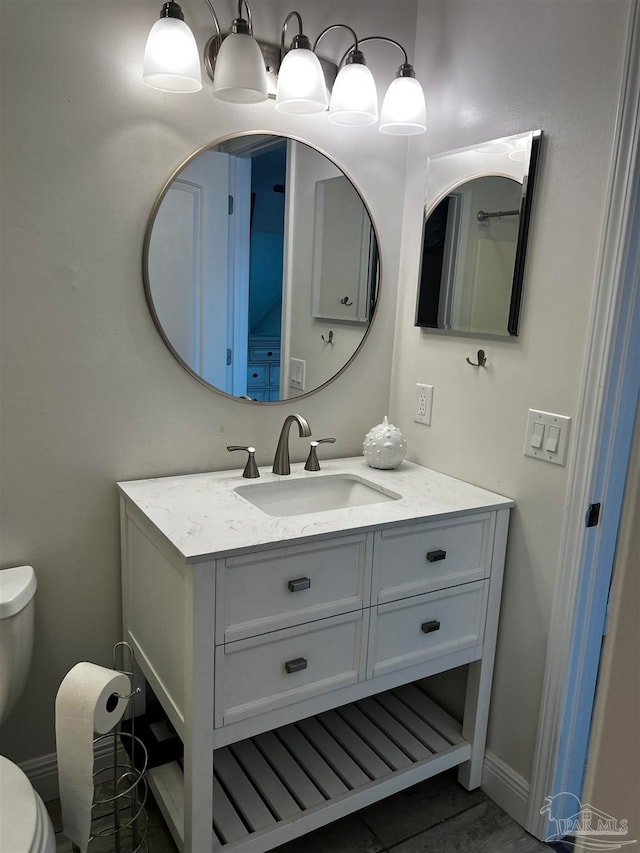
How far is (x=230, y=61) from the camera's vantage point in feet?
5.16

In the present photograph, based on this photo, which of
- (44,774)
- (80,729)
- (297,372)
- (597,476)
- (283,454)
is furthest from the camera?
(297,372)

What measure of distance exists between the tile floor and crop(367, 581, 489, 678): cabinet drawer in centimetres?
47

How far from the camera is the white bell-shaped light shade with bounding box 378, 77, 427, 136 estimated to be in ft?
5.87

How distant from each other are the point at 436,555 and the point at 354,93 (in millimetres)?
1257

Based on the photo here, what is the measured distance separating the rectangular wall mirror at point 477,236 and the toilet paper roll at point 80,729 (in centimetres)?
130

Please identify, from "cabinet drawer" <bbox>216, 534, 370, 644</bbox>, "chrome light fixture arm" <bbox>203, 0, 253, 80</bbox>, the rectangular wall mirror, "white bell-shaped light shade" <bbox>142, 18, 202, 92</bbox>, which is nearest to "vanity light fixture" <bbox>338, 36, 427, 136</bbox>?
the rectangular wall mirror

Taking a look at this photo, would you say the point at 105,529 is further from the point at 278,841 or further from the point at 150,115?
the point at 150,115

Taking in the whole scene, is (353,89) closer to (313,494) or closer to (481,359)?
(481,359)

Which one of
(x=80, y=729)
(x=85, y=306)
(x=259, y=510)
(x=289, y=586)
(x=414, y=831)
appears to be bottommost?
(x=414, y=831)

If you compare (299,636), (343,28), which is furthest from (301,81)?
(299,636)

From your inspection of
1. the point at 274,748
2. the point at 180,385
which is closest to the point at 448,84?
the point at 180,385

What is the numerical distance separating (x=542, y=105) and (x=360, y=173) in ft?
1.91

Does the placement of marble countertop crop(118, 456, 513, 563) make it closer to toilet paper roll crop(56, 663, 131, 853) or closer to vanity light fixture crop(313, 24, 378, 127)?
toilet paper roll crop(56, 663, 131, 853)

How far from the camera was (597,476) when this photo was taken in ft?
5.07
